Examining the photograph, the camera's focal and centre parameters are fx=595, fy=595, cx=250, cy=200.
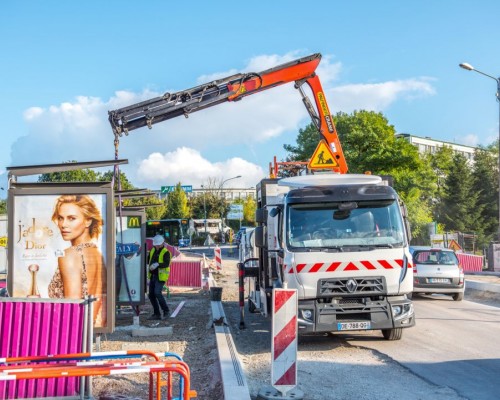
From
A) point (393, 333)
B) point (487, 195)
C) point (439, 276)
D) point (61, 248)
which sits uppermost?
point (487, 195)

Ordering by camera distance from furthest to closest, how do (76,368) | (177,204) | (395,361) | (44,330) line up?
1. (177,204)
2. (395,361)
3. (44,330)
4. (76,368)

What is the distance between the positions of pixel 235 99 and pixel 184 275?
962 cm

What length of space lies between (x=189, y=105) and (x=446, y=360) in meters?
7.86

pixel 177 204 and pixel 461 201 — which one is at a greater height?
pixel 177 204

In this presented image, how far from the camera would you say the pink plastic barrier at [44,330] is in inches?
243

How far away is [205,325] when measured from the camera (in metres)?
12.4

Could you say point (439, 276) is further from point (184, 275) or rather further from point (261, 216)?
point (184, 275)

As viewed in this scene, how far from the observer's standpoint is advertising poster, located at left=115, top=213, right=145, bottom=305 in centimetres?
1158

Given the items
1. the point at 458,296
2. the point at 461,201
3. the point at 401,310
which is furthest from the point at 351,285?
the point at 461,201

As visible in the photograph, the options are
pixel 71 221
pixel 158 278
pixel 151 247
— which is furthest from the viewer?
pixel 151 247

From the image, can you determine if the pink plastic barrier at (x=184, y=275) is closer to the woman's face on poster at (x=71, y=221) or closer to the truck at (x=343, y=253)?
the truck at (x=343, y=253)

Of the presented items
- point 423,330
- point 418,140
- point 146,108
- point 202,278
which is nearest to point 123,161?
point 146,108

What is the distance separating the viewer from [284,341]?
6582 mm

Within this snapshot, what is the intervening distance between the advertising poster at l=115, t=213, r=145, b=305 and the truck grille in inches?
145
